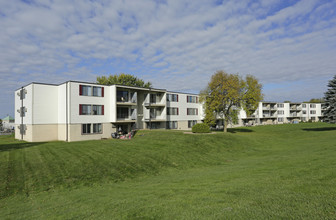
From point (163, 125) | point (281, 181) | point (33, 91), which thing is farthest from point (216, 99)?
point (281, 181)

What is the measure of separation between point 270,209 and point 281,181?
363 cm

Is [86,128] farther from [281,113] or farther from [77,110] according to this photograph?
[281,113]

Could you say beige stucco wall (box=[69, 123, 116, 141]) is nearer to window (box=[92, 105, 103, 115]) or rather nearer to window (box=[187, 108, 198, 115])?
window (box=[92, 105, 103, 115])

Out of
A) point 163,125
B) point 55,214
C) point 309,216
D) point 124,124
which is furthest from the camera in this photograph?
point 163,125

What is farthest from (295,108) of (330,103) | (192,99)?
(192,99)

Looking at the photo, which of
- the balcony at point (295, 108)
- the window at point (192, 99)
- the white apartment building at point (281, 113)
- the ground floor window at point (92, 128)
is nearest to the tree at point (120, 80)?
the window at point (192, 99)

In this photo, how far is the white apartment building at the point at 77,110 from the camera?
103 feet

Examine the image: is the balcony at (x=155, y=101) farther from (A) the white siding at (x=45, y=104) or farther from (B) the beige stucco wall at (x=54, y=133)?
(A) the white siding at (x=45, y=104)

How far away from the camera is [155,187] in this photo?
36.7ft

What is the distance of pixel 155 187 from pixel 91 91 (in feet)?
86.9

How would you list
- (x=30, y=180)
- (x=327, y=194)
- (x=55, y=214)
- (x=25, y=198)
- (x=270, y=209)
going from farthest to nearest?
(x=30, y=180) → (x=25, y=198) → (x=55, y=214) → (x=327, y=194) → (x=270, y=209)

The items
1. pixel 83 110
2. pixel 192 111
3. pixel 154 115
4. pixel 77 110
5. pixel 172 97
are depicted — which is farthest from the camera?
pixel 192 111

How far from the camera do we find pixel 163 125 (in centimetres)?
4469

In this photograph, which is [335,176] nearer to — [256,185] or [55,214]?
[256,185]
